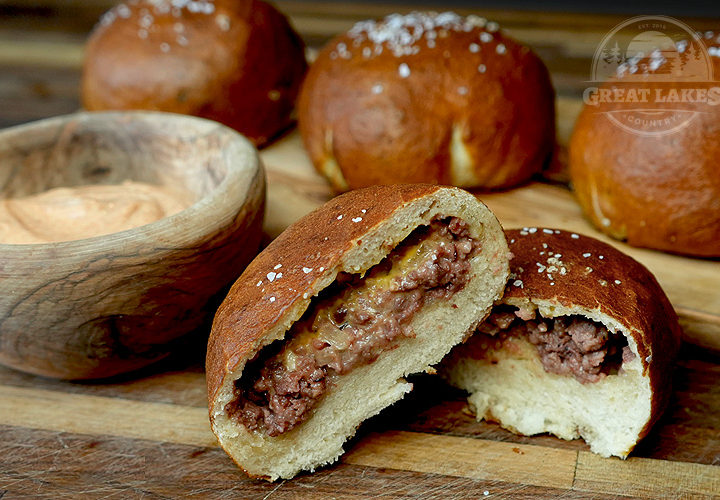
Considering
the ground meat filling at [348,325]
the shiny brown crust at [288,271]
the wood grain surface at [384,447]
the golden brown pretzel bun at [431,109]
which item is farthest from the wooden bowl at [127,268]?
the golden brown pretzel bun at [431,109]

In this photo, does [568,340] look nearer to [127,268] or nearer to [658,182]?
[658,182]

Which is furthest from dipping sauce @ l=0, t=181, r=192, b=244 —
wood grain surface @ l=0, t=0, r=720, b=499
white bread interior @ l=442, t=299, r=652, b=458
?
white bread interior @ l=442, t=299, r=652, b=458

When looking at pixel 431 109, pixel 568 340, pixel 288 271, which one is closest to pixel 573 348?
pixel 568 340

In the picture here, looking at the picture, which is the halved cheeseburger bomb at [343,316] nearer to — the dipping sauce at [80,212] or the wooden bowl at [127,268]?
the wooden bowl at [127,268]

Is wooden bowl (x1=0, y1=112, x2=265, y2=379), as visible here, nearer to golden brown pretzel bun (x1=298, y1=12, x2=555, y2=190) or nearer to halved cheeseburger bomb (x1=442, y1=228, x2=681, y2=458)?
golden brown pretzel bun (x1=298, y1=12, x2=555, y2=190)

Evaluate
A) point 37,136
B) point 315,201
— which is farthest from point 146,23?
point 315,201

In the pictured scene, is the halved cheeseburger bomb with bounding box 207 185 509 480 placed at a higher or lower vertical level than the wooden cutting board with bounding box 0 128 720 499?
higher

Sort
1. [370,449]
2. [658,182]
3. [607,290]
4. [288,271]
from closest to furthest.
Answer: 1. [288,271]
2. [607,290]
3. [370,449]
4. [658,182]
